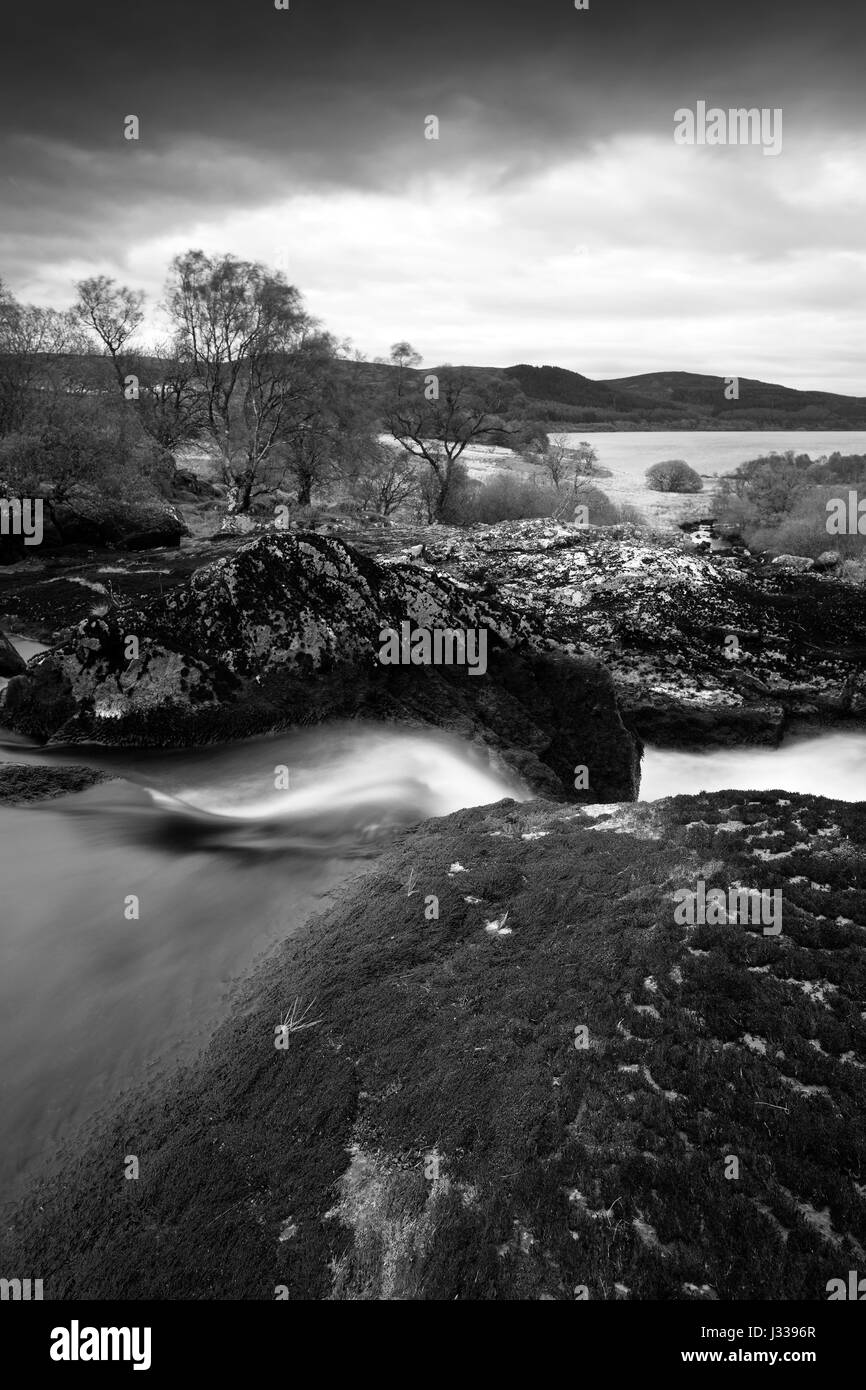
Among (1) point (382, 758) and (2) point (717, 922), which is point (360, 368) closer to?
(1) point (382, 758)

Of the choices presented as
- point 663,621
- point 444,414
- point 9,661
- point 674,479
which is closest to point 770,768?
point 663,621

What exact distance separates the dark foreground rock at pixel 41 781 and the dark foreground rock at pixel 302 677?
30.5 inches

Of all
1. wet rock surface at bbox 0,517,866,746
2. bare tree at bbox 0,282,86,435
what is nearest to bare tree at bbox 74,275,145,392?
bare tree at bbox 0,282,86,435

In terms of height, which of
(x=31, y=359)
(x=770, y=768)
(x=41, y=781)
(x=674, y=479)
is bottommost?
(x=770, y=768)

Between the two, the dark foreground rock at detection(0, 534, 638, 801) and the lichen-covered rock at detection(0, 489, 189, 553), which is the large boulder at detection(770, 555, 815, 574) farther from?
the lichen-covered rock at detection(0, 489, 189, 553)

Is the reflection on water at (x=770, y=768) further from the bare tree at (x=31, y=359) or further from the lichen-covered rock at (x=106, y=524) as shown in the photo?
the bare tree at (x=31, y=359)

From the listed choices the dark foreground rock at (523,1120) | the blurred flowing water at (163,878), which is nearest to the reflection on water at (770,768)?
the blurred flowing water at (163,878)

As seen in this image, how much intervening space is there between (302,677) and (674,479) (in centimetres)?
5530

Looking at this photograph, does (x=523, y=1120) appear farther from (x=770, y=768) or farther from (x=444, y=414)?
(x=444, y=414)

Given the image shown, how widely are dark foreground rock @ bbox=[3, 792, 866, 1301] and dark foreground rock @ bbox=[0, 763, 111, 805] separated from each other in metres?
4.08

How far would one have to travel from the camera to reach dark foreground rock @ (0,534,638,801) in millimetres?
8898

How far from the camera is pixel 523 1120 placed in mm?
3365
